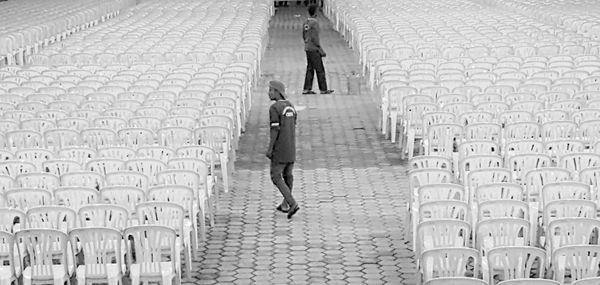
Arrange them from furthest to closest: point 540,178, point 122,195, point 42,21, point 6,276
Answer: point 42,21 < point 540,178 < point 122,195 < point 6,276

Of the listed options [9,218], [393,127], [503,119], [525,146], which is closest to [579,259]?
[525,146]

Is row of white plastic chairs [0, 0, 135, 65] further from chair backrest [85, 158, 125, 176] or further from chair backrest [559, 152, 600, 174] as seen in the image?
chair backrest [559, 152, 600, 174]

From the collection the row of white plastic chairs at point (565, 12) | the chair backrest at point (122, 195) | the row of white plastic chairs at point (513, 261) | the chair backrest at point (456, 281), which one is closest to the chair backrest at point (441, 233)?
the row of white plastic chairs at point (513, 261)

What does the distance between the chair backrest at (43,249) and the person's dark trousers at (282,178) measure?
372 centimetres

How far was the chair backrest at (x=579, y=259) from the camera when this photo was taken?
28.6 feet

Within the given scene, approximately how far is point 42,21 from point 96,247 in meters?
27.8

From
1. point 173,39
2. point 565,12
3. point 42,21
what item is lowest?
point 42,21

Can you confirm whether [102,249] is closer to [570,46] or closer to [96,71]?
[96,71]

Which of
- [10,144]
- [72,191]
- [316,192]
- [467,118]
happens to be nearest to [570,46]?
[467,118]

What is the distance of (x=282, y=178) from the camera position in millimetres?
13078

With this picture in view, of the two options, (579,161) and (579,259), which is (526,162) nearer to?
(579,161)

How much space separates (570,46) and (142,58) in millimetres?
9303

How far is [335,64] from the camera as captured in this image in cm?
3212

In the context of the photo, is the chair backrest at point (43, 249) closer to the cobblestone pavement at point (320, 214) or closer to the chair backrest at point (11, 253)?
the chair backrest at point (11, 253)
